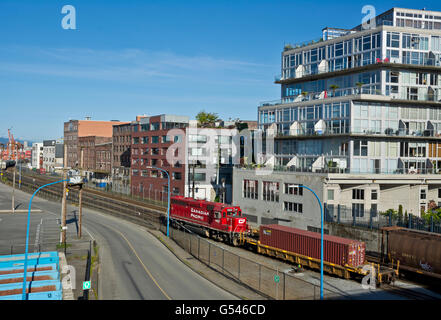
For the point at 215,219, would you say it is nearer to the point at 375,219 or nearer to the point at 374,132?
the point at 375,219

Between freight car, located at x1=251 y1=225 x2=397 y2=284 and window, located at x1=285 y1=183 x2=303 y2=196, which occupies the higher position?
window, located at x1=285 y1=183 x2=303 y2=196

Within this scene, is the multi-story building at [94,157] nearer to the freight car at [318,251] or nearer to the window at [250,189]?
the window at [250,189]

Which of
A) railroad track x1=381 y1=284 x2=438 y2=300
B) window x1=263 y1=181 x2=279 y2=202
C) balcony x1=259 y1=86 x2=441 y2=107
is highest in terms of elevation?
balcony x1=259 y1=86 x2=441 y2=107

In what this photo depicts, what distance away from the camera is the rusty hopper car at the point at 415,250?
32.4 m

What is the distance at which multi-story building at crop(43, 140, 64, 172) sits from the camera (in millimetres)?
166125

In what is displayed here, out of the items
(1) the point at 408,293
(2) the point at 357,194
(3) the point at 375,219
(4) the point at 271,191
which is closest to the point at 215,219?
(4) the point at 271,191

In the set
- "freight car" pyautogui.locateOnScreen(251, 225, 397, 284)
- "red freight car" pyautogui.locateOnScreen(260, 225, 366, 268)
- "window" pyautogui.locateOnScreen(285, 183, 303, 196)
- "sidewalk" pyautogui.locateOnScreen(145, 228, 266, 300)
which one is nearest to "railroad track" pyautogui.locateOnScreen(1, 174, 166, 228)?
"sidewalk" pyautogui.locateOnScreen(145, 228, 266, 300)

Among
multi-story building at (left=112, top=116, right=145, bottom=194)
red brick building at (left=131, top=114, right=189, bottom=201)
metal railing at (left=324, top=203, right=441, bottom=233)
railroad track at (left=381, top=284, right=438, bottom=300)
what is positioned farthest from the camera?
multi-story building at (left=112, top=116, right=145, bottom=194)

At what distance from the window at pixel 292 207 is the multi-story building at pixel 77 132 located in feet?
346

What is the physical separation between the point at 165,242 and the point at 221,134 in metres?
41.1

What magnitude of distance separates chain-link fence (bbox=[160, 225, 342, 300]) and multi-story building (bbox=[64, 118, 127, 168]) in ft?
373

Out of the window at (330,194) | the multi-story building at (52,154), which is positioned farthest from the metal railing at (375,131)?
the multi-story building at (52,154)

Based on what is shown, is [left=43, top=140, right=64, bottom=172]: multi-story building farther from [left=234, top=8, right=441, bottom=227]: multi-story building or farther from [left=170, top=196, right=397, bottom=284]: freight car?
[left=234, top=8, right=441, bottom=227]: multi-story building
